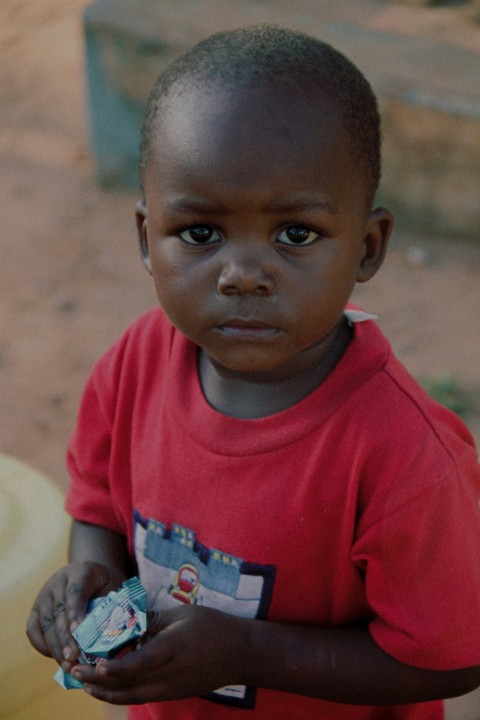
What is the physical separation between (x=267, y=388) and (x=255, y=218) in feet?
0.97

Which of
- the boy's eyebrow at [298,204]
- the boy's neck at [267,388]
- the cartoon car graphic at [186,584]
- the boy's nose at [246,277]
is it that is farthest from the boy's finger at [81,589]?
the boy's eyebrow at [298,204]

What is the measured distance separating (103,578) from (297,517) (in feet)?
1.18

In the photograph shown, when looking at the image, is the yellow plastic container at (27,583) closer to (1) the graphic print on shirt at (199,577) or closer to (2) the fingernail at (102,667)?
(1) the graphic print on shirt at (199,577)

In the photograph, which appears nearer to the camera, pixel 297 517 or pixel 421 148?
pixel 297 517

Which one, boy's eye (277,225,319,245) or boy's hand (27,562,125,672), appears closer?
boy's eye (277,225,319,245)

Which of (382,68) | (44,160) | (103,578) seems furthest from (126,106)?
(103,578)

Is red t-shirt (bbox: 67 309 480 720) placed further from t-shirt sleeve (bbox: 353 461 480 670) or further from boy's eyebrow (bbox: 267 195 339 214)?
boy's eyebrow (bbox: 267 195 339 214)

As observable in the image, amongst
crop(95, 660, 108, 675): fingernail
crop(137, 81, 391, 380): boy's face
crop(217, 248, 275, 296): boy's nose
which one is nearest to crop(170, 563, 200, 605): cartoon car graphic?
crop(95, 660, 108, 675): fingernail

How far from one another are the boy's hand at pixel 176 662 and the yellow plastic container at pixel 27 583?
55 cm

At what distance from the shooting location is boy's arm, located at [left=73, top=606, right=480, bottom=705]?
1.40 m

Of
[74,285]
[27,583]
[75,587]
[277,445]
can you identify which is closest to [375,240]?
[277,445]

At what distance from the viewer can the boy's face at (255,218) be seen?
49.6 inches

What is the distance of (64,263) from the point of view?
4.38 m

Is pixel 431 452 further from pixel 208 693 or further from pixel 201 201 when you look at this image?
pixel 208 693
